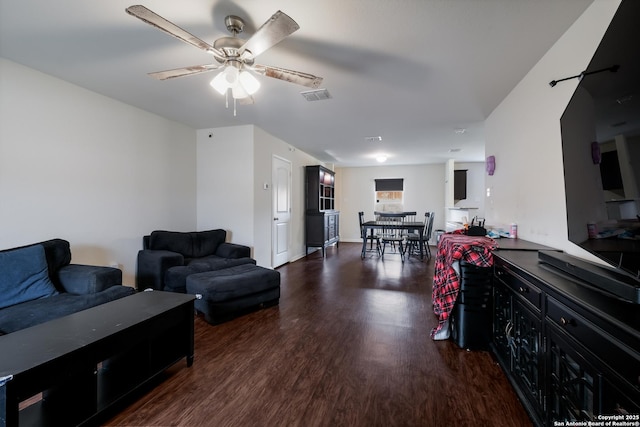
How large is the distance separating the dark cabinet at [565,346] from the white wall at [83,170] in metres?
4.02

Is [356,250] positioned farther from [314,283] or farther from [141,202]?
[141,202]

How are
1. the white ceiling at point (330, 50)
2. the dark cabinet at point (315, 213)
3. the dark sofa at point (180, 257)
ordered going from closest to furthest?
1. the white ceiling at point (330, 50)
2. the dark sofa at point (180, 257)
3. the dark cabinet at point (315, 213)

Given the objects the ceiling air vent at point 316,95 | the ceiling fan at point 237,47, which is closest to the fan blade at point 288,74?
the ceiling fan at point 237,47

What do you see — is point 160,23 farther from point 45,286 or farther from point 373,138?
point 373,138

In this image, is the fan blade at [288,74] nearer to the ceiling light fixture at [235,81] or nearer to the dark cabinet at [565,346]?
the ceiling light fixture at [235,81]

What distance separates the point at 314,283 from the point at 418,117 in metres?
2.83

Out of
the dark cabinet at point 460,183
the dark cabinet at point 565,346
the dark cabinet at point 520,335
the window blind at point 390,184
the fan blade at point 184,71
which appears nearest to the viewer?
the dark cabinet at point 565,346

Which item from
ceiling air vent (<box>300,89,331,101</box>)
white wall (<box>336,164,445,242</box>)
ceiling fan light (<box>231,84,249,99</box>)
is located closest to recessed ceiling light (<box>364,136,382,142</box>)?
ceiling air vent (<box>300,89,331,101</box>)

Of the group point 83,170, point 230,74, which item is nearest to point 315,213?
point 83,170

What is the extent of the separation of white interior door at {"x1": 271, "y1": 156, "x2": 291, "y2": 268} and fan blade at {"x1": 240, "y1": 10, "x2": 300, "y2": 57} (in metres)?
3.31

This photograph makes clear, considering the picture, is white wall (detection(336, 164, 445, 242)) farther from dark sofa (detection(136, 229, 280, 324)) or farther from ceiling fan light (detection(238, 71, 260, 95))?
ceiling fan light (detection(238, 71, 260, 95))

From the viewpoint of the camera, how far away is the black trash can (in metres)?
2.18

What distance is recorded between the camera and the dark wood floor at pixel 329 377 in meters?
1.54

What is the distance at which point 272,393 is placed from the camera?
1.73 meters
